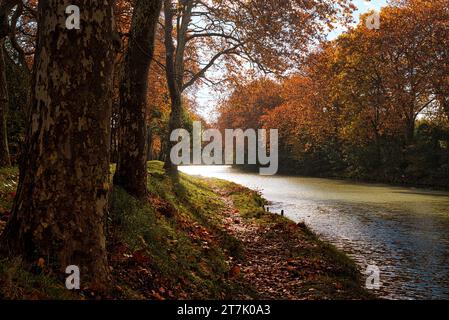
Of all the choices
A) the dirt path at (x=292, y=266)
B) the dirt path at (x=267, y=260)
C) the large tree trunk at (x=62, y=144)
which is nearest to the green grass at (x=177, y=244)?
the dirt path at (x=267, y=260)

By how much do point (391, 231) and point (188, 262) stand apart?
10769 mm

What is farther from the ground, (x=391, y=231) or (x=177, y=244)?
(x=177, y=244)

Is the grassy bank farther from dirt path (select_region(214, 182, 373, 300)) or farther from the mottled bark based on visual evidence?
the mottled bark

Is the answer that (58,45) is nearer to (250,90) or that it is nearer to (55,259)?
(55,259)

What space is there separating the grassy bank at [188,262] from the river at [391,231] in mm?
1228

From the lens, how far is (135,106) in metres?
11.3

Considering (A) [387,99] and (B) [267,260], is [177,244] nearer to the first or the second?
(B) [267,260]

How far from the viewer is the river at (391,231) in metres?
10.1

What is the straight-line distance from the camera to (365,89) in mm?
45781

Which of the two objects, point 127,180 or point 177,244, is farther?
point 127,180

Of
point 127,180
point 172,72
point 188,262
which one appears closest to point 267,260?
point 188,262

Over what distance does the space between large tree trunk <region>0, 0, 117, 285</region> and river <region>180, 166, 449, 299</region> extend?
6.74 m

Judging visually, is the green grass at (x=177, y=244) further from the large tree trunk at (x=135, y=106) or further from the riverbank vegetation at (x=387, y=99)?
the riverbank vegetation at (x=387, y=99)

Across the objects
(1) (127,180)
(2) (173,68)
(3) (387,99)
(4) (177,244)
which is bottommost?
(4) (177,244)
